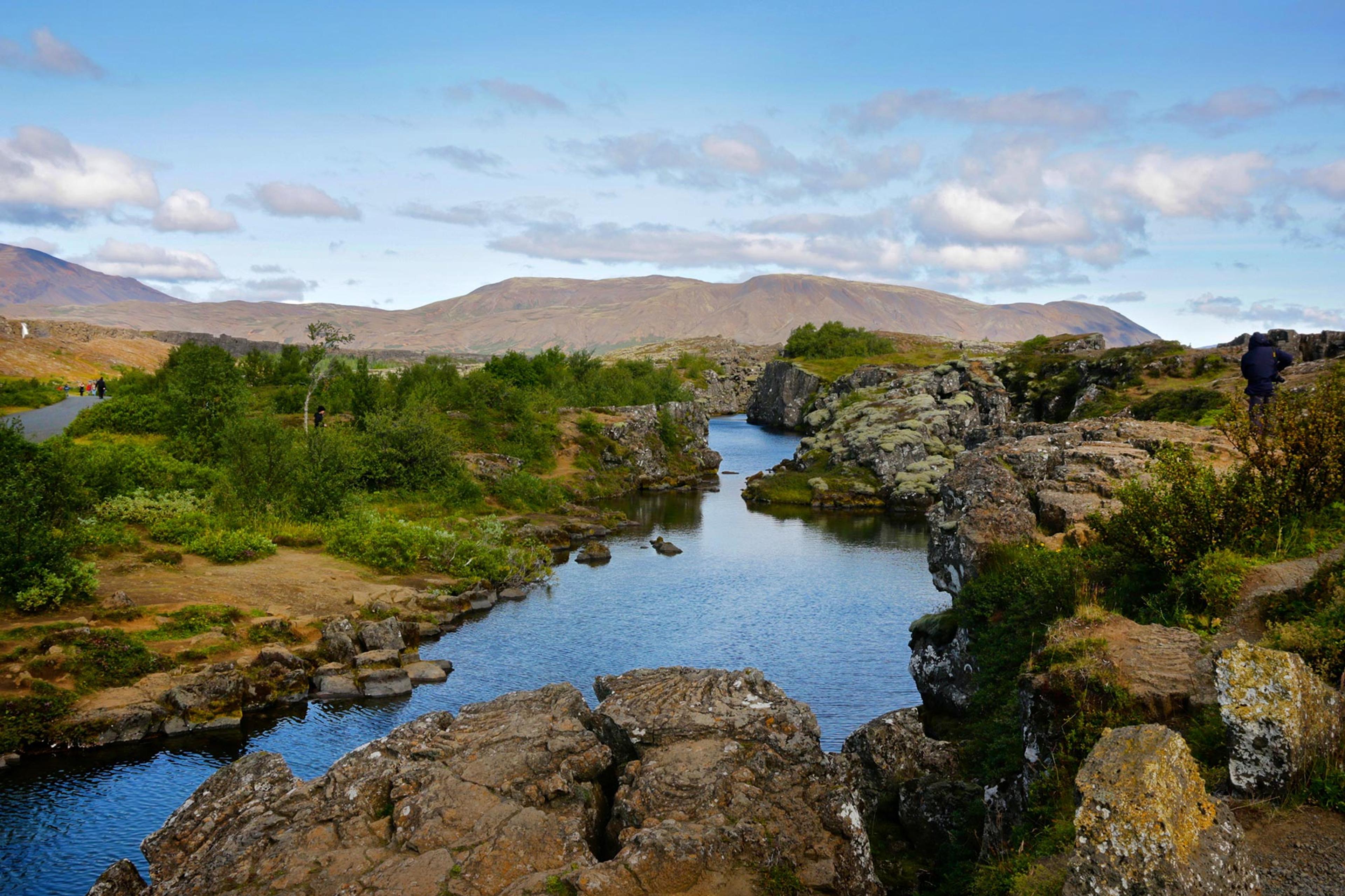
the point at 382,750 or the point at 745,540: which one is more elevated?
the point at 382,750

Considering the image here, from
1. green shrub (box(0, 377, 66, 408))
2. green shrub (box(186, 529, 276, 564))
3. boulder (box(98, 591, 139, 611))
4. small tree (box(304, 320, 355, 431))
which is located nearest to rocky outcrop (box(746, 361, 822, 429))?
small tree (box(304, 320, 355, 431))

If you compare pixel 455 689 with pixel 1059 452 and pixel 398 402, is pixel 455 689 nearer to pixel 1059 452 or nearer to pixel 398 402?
pixel 1059 452

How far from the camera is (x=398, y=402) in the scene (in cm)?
7706

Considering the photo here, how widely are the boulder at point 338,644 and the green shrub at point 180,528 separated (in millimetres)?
12427

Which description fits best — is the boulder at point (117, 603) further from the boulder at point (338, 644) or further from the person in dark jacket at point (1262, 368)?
the person in dark jacket at point (1262, 368)

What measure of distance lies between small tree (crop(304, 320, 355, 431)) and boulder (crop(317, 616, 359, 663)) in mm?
32531

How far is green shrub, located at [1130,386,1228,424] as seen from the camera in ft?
153

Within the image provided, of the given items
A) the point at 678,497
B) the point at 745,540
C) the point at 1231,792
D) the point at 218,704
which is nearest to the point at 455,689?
the point at 218,704

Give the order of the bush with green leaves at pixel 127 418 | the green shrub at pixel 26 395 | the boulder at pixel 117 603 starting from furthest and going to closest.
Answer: the green shrub at pixel 26 395 < the bush with green leaves at pixel 127 418 < the boulder at pixel 117 603

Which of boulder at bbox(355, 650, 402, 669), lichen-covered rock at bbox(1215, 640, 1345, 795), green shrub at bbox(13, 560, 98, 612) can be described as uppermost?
lichen-covered rock at bbox(1215, 640, 1345, 795)

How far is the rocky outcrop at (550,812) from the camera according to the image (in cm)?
1341

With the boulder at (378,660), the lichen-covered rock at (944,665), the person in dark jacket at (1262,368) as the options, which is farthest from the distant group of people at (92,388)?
the person in dark jacket at (1262,368)

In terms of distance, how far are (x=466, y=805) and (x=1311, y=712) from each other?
12.4 m

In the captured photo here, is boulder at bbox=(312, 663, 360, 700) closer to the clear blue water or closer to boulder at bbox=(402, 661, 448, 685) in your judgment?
the clear blue water
